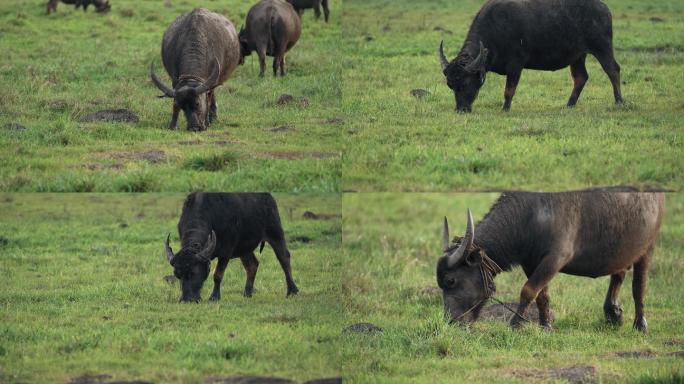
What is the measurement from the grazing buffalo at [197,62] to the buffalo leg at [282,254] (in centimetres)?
196

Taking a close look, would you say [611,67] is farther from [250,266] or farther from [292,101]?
[250,266]

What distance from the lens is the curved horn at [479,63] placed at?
16641 millimetres

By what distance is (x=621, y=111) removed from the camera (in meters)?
16.5

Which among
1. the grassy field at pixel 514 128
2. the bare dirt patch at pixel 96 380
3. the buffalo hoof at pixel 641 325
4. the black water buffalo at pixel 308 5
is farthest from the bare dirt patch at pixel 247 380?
the black water buffalo at pixel 308 5

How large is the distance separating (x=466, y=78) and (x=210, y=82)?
12.7ft

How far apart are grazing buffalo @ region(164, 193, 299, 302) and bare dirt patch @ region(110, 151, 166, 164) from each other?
89 centimetres

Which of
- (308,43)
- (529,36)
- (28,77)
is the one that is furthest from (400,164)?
(308,43)

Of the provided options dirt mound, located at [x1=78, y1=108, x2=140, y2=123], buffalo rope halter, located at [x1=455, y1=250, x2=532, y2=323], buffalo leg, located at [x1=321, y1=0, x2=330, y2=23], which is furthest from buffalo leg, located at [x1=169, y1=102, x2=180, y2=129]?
buffalo leg, located at [x1=321, y1=0, x2=330, y2=23]

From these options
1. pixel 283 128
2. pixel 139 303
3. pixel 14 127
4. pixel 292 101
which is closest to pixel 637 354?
pixel 139 303

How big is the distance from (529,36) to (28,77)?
371 inches

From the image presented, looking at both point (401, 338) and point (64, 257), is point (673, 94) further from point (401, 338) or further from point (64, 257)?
point (64, 257)

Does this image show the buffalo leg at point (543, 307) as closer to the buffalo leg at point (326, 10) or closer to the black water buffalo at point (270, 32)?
the black water buffalo at point (270, 32)

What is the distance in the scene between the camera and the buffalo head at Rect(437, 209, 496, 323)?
12.4m

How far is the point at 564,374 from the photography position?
10.6m
